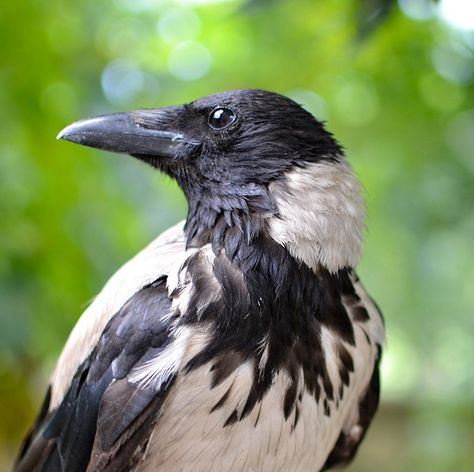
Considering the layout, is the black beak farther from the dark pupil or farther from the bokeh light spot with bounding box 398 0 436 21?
the bokeh light spot with bounding box 398 0 436 21

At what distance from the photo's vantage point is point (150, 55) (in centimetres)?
279

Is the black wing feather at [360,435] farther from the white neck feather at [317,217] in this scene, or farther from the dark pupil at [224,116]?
the dark pupil at [224,116]

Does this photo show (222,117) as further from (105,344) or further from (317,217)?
(105,344)

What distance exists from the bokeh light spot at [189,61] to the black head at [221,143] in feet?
3.30

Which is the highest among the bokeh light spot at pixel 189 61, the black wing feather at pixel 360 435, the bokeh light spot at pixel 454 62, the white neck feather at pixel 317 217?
the bokeh light spot at pixel 454 62

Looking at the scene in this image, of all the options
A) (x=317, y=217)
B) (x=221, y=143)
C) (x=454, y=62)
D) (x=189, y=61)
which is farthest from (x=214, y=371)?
(x=189, y=61)

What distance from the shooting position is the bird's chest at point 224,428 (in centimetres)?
138

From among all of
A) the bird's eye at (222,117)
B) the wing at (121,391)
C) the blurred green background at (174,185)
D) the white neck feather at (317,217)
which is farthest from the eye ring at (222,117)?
the blurred green background at (174,185)

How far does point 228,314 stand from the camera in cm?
137

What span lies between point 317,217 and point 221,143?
25 cm

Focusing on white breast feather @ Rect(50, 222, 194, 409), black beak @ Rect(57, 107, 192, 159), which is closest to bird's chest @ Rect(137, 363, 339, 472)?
white breast feather @ Rect(50, 222, 194, 409)

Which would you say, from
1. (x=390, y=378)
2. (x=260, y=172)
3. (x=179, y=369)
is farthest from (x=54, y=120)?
(x=390, y=378)

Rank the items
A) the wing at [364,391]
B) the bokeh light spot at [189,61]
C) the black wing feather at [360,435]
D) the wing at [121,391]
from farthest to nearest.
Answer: the bokeh light spot at [189,61] < the black wing feather at [360,435] < the wing at [364,391] < the wing at [121,391]

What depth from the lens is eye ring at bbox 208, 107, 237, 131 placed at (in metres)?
1.51
